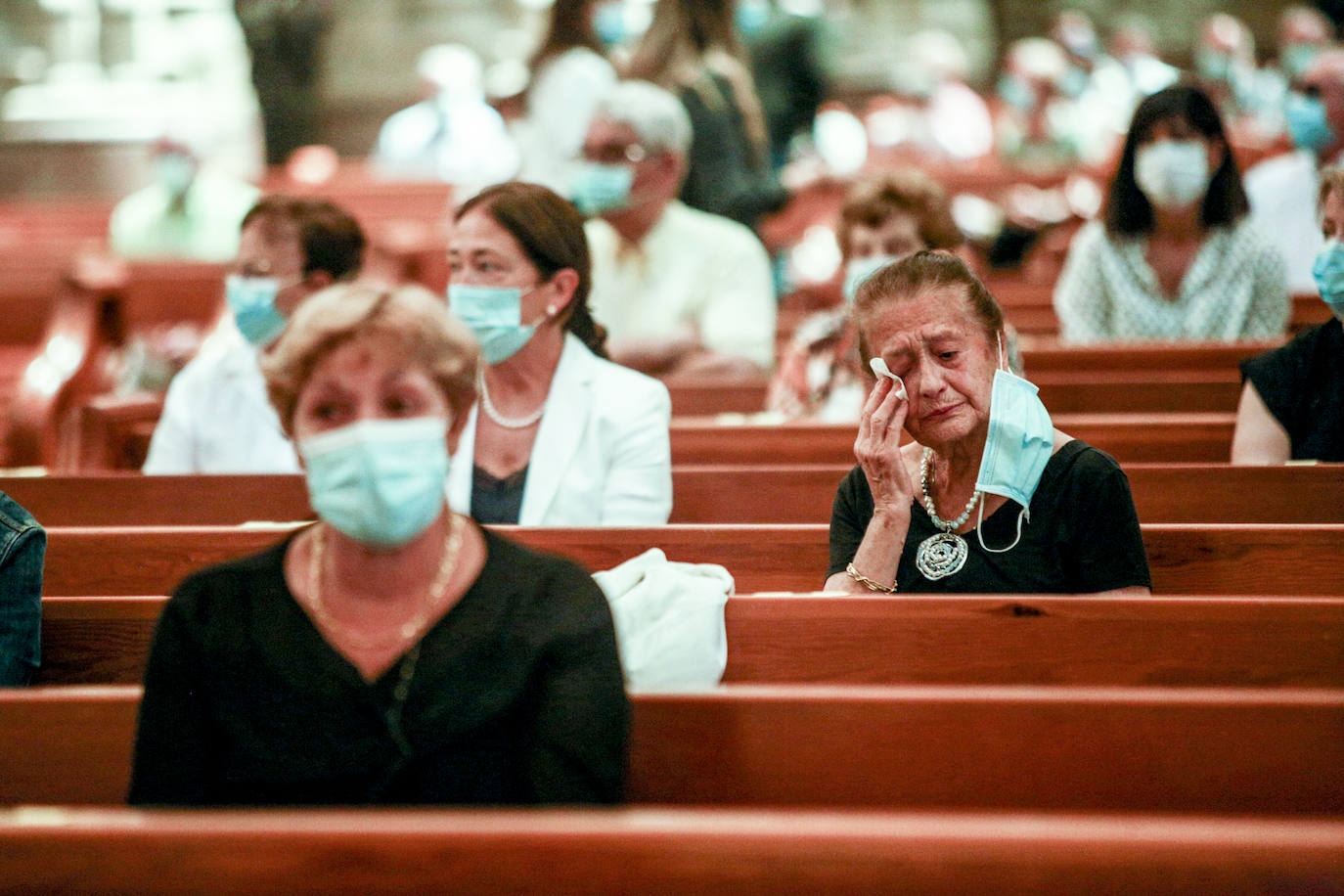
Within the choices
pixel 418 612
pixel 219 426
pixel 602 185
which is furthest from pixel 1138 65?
pixel 418 612

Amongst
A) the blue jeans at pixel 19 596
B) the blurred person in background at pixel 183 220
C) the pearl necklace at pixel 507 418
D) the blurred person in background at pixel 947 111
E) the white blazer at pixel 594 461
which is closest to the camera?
the blue jeans at pixel 19 596

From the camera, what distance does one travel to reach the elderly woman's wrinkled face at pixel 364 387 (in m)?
1.48

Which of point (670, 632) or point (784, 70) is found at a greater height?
point (784, 70)

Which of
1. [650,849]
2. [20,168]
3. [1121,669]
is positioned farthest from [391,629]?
[20,168]

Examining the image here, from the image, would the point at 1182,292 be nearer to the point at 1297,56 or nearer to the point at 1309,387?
the point at 1309,387

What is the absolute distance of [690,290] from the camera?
4.00 meters

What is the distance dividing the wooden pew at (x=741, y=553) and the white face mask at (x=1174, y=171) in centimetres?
178

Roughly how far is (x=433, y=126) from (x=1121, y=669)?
8.25 meters

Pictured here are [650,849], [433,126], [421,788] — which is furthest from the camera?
[433,126]

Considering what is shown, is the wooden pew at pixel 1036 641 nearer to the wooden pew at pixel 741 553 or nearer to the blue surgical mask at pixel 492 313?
the wooden pew at pixel 741 553

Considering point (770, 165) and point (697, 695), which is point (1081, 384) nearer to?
point (697, 695)

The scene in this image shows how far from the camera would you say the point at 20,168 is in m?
11.2

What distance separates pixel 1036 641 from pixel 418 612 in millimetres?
805

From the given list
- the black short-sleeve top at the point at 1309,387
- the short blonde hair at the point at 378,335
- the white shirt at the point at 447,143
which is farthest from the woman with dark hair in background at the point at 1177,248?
the white shirt at the point at 447,143
